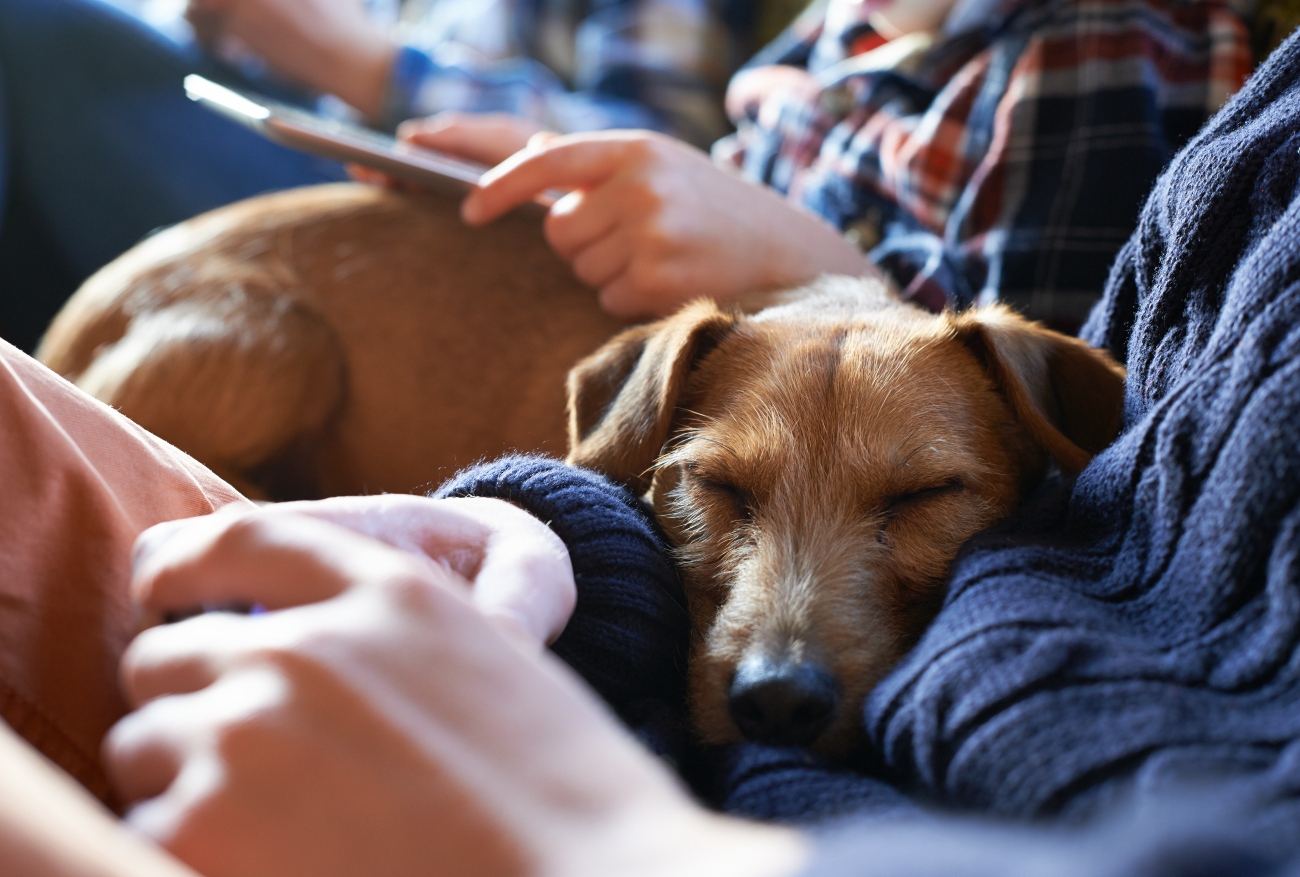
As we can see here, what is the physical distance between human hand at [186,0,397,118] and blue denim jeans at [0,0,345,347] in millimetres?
132

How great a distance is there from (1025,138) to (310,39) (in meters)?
2.10

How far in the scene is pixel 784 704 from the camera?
3.23 ft

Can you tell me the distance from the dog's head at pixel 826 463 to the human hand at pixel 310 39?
187 cm

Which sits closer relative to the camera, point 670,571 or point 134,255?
point 670,571

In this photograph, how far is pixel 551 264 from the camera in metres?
2.20

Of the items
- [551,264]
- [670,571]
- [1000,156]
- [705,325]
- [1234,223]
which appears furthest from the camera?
[551,264]

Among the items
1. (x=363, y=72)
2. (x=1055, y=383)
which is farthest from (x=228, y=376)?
(x=1055, y=383)

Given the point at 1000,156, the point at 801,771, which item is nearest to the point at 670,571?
the point at 801,771

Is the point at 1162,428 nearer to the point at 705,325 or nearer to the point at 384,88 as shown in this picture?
the point at 705,325

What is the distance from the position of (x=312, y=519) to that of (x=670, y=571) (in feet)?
1.62

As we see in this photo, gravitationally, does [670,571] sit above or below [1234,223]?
below

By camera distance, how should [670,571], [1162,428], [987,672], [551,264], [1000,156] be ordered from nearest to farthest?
1. [987,672]
2. [1162,428]
3. [670,571]
4. [1000,156]
5. [551,264]

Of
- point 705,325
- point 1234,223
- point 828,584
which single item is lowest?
point 828,584

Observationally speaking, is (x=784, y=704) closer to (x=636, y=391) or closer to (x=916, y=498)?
(x=916, y=498)
